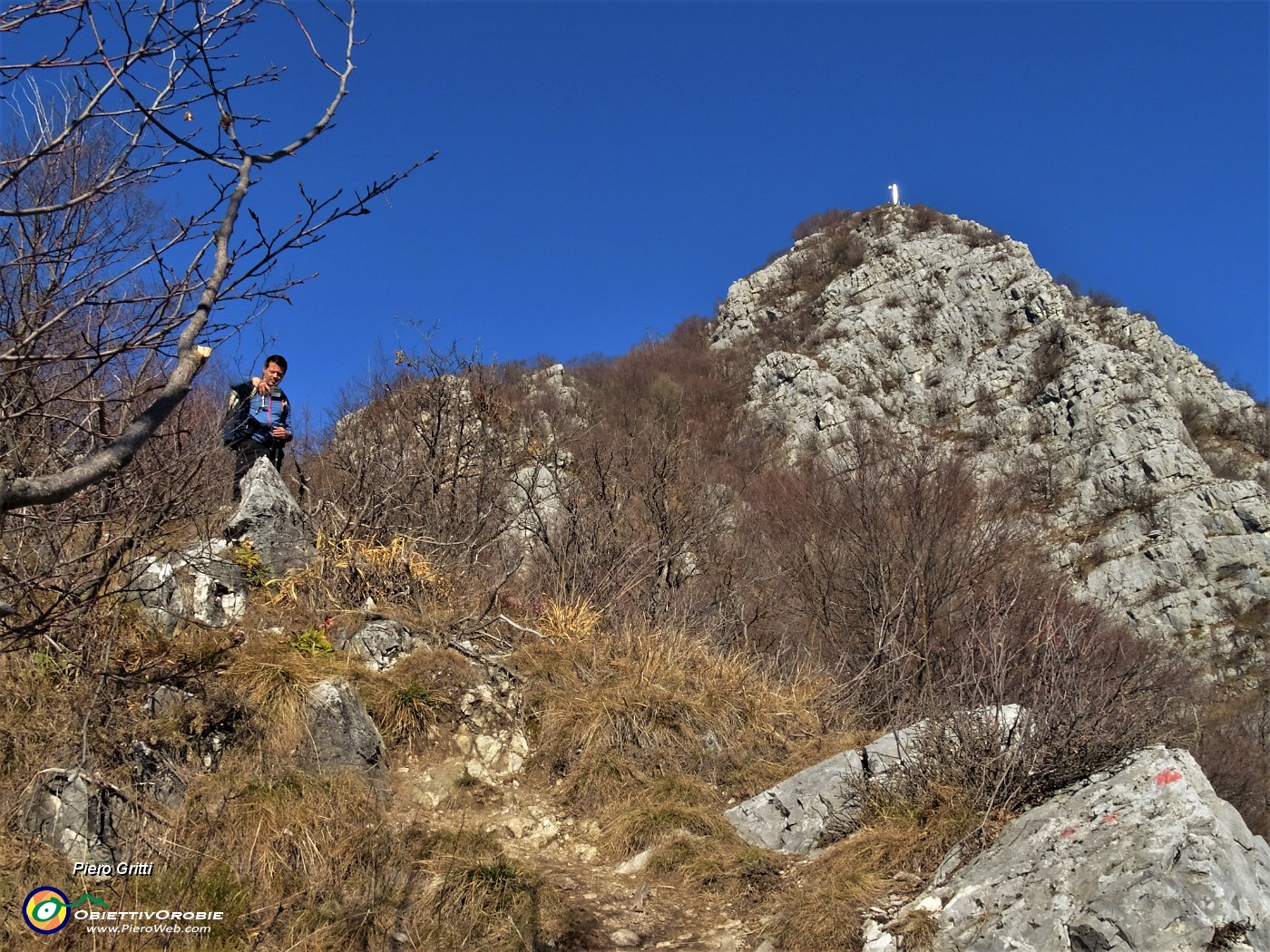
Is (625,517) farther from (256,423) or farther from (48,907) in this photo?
(48,907)

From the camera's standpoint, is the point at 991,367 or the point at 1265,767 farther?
the point at 991,367

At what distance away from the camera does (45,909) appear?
309cm

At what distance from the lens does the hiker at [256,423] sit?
6641 millimetres

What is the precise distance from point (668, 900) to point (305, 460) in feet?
26.9

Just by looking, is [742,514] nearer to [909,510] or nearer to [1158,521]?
[909,510]

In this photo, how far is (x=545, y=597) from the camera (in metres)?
7.29

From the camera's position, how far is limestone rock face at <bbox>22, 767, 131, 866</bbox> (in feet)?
11.3

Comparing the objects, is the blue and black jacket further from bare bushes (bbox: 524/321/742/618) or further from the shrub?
the shrub

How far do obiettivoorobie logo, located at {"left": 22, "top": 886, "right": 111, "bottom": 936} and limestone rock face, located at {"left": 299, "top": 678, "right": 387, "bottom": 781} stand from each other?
1208mm

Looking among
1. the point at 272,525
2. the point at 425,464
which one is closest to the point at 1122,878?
the point at 272,525

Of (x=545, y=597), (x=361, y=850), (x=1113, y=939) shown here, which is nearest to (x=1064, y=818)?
(x=1113, y=939)

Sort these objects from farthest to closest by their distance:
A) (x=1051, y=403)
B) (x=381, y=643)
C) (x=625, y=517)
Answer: (x=1051, y=403) < (x=625, y=517) < (x=381, y=643)

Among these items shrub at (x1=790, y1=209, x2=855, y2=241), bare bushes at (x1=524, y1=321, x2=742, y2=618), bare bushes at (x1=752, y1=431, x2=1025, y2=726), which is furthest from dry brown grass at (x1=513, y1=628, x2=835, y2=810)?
shrub at (x1=790, y1=209, x2=855, y2=241)

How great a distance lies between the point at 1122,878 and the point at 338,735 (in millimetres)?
3813
